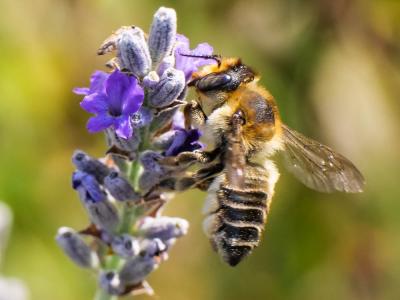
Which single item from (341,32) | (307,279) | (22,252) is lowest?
(307,279)

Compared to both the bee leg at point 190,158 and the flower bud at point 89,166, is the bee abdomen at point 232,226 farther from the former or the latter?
the flower bud at point 89,166

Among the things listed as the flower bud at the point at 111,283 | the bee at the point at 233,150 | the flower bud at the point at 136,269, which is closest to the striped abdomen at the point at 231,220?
the bee at the point at 233,150

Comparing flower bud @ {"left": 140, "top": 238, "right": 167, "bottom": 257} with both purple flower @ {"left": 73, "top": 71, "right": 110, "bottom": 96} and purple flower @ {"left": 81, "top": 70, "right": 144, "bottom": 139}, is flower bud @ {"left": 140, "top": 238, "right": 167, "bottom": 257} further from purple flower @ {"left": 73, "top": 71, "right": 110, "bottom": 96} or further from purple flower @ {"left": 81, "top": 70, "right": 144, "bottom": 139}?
purple flower @ {"left": 73, "top": 71, "right": 110, "bottom": 96}

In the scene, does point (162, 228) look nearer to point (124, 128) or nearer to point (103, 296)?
point (103, 296)

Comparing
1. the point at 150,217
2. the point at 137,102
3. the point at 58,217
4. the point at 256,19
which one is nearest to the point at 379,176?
the point at 256,19

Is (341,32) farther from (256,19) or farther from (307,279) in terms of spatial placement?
(307,279)

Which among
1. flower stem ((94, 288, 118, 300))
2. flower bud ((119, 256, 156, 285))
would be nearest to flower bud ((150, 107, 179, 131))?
flower bud ((119, 256, 156, 285))
